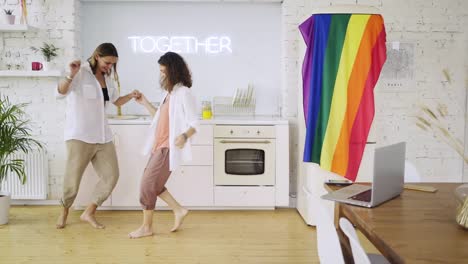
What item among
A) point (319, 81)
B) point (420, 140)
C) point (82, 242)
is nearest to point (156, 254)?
point (82, 242)

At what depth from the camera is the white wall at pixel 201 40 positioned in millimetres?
5121

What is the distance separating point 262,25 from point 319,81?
151 centimetres

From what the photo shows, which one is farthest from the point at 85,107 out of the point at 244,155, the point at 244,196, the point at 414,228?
the point at 414,228

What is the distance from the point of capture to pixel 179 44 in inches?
203

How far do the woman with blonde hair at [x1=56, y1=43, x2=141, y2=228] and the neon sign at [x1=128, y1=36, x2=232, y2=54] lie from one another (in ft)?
3.48

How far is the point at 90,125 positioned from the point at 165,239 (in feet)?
3.83

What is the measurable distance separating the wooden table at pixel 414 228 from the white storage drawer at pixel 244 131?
2.20m

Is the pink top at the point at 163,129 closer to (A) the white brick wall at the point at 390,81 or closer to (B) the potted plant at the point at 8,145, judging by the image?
(B) the potted plant at the point at 8,145

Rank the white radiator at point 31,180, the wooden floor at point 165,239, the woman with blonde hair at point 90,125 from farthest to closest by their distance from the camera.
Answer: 1. the white radiator at point 31,180
2. the woman with blonde hair at point 90,125
3. the wooden floor at point 165,239

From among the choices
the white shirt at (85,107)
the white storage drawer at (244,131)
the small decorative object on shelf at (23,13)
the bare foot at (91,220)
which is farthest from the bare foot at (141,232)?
the small decorative object on shelf at (23,13)

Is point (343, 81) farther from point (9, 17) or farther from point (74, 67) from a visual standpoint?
point (9, 17)

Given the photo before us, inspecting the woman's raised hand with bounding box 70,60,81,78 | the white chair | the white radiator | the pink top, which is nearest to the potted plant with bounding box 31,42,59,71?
the white radiator

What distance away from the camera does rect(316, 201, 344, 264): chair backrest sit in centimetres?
166

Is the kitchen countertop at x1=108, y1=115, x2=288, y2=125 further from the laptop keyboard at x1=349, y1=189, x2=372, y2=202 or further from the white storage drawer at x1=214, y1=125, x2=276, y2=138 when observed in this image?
the laptop keyboard at x1=349, y1=189, x2=372, y2=202
